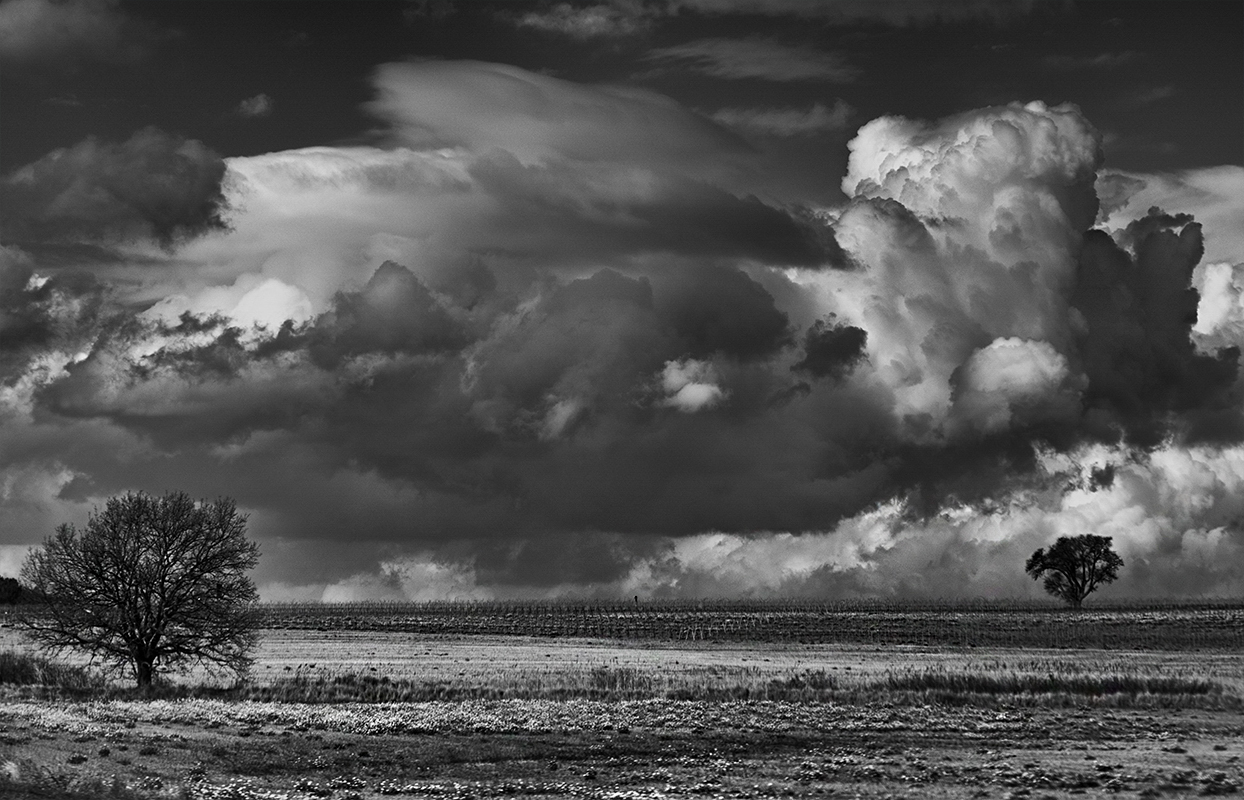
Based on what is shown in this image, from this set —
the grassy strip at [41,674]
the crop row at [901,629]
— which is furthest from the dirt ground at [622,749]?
the crop row at [901,629]

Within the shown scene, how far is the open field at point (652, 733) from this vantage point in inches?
1384

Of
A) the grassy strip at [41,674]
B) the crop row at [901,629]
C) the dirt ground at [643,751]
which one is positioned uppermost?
the grassy strip at [41,674]

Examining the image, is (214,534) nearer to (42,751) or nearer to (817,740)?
(42,751)

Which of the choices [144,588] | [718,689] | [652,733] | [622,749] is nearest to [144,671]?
[144,588]

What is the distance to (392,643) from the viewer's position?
102688mm

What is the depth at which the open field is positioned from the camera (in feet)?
115

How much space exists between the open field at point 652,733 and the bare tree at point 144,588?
3.94m

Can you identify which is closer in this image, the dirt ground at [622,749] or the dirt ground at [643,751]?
the dirt ground at [622,749]

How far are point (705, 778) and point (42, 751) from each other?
2080 centimetres

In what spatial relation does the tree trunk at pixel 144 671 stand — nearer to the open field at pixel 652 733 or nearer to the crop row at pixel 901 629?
the open field at pixel 652 733

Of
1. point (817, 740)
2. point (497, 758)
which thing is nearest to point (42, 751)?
point (497, 758)

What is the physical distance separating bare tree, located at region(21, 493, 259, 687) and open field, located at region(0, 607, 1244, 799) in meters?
3.94

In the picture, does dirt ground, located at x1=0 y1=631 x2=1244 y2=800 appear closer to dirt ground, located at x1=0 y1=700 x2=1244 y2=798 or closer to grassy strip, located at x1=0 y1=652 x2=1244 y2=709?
dirt ground, located at x1=0 y1=700 x2=1244 y2=798

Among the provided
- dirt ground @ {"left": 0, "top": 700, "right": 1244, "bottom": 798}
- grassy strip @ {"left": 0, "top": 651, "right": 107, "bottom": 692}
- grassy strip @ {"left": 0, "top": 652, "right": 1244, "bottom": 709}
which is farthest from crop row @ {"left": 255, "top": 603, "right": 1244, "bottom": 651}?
grassy strip @ {"left": 0, "top": 651, "right": 107, "bottom": 692}
